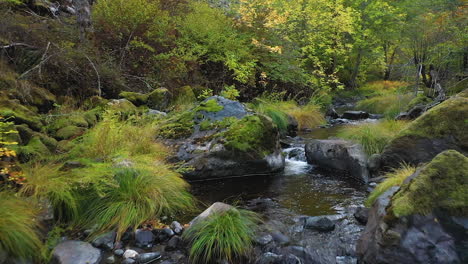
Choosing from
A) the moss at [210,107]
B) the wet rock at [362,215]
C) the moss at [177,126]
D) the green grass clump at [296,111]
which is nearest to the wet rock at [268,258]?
the wet rock at [362,215]

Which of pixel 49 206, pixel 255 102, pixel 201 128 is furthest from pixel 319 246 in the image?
pixel 255 102

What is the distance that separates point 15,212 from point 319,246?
3.67 metres

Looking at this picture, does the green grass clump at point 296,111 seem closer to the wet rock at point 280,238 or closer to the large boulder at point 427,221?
the wet rock at point 280,238

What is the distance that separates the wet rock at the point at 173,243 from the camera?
415cm

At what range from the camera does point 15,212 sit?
140 inches

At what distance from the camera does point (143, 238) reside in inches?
167

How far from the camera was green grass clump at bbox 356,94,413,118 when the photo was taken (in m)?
14.5

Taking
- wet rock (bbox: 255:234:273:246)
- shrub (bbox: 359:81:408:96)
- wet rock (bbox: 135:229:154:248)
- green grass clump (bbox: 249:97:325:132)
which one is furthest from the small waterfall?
shrub (bbox: 359:81:408:96)

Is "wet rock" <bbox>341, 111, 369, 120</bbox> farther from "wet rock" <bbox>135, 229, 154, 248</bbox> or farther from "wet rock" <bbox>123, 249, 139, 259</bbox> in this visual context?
"wet rock" <bbox>123, 249, 139, 259</bbox>

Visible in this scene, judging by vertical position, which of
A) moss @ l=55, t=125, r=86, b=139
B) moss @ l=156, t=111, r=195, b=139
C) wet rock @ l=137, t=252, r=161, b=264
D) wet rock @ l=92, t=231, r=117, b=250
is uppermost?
moss @ l=55, t=125, r=86, b=139

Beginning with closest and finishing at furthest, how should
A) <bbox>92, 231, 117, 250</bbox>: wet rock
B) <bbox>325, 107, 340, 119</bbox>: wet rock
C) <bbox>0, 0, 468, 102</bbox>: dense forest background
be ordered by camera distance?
<bbox>92, 231, 117, 250</bbox>: wet rock
<bbox>0, 0, 468, 102</bbox>: dense forest background
<bbox>325, 107, 340, 119</bbox>: wet rock

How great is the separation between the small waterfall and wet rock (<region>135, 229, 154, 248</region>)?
13.4ft

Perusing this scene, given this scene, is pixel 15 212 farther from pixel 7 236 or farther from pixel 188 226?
pixel 188 226

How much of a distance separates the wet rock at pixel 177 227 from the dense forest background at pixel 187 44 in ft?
17.3
